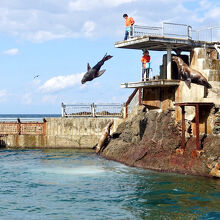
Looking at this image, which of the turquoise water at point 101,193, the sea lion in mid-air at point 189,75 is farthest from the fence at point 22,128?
the sea lion in mid-air at point 189,75

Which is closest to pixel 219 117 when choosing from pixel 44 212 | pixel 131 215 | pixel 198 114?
pixel 198 114

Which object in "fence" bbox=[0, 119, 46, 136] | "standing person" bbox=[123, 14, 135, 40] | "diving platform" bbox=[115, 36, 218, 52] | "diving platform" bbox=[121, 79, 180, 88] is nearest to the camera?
"diving platform" bbox=[115, 36, 218, 52]

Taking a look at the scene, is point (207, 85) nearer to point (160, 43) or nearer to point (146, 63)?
point (160, 43)

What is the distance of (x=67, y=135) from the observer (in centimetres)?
3784

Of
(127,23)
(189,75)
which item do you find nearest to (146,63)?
(127,23)

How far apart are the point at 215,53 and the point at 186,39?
2116 millimetres

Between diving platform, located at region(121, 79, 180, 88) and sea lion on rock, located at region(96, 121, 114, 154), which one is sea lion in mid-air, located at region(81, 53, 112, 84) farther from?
sea lion on rock, located at region(96, 121, 114, 154)

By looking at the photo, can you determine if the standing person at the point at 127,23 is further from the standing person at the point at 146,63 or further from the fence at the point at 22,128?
the fence at the point at 22,128

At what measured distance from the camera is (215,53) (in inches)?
1131

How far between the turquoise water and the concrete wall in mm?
9007

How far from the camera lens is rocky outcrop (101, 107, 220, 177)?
23969mm

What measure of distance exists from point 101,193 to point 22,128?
20471mm

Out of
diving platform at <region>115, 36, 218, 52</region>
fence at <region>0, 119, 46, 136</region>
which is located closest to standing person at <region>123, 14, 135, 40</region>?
diving platform at <region>115, 36, 218, 52</region>

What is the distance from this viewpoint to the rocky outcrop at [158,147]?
2397 centimetres
